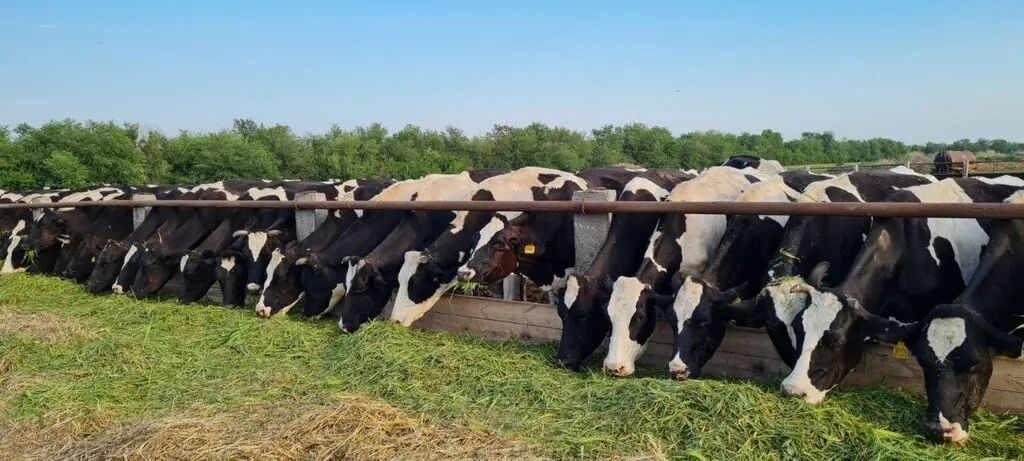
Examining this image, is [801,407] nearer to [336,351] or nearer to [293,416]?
[293,416]

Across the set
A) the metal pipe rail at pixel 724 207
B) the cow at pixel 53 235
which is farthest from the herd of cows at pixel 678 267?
the cow at pixel 53 235

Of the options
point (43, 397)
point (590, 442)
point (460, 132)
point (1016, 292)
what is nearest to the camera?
point (590, 442)

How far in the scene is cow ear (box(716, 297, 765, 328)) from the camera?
6.04 metres

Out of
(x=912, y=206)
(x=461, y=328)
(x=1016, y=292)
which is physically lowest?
(x=461, y=328)

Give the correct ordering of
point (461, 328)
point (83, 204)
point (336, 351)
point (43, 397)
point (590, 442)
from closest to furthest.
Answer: point (590, 442)
point (43, 397)
point (336, 351)
point (461, 328)
point (83, 204)

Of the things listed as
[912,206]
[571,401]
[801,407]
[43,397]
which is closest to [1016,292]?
[912,206]

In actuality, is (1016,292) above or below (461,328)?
above

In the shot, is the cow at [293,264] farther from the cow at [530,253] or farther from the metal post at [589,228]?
the metal post at [589,228]

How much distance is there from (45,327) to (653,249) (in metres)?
6.49

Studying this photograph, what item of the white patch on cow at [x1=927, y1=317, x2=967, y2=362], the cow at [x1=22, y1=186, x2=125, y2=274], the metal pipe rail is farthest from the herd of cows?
the cow at [x1=22, y1=186, x2=125, y2=274]

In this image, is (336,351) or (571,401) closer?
(571,401)

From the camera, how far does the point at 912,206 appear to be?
5598 millimetres

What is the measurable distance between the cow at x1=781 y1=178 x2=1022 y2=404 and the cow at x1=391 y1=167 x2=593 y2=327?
11.9 feet

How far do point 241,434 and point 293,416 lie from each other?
1.24 feet
